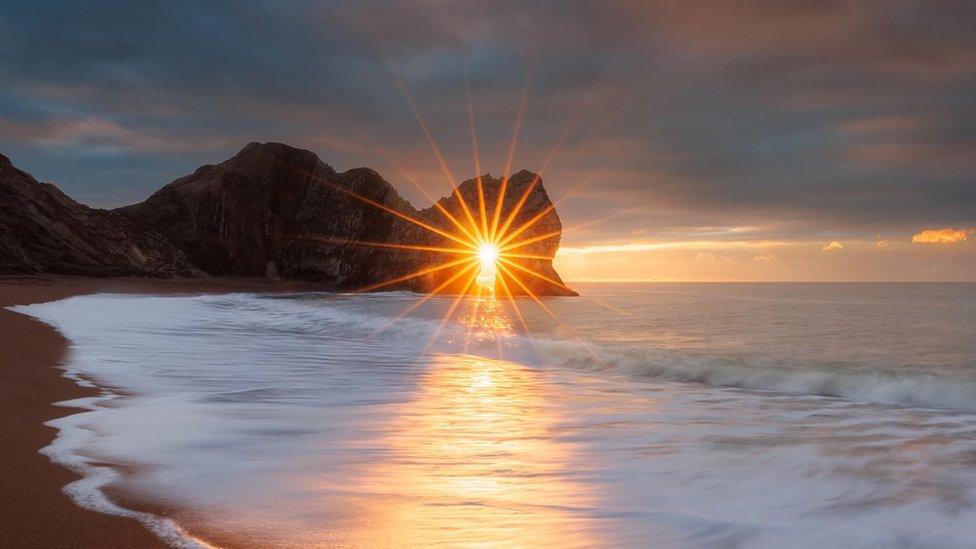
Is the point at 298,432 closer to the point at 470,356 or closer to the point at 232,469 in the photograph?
the point at 232,469

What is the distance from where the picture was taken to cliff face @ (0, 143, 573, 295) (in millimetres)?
67188

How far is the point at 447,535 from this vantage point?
2.82 meters

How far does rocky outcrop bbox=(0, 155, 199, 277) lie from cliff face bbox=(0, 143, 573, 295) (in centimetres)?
20

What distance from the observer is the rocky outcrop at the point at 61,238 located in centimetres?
5218

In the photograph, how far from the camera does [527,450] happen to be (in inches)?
189

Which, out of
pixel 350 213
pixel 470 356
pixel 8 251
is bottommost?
pixel 470 356

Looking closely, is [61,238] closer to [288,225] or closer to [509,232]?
[288,225]

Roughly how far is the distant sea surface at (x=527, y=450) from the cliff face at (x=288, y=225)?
198ft

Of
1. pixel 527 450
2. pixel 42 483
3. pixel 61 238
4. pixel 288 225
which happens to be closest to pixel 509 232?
pixel 288 225

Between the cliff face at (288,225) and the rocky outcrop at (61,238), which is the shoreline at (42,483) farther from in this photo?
the cliff face at (288,225)

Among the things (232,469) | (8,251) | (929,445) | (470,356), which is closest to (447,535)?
(232,469)

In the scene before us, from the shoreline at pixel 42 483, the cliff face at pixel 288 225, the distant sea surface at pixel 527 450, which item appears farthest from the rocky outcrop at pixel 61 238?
the shoreline at pixel 42 483

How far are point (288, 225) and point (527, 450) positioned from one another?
3608 inches

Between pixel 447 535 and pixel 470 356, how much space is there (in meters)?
10.7
